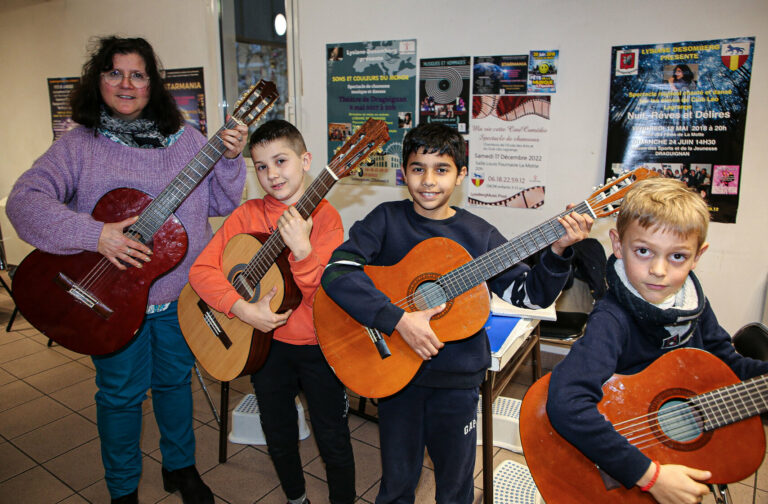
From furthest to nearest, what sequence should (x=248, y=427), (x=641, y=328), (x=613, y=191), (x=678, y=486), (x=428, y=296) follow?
1. (x=248, y=427)
2. (x=428, y=296)
3. (x=613, y=191)
4. (x=641, y=328)
5. (x=678, y=486)

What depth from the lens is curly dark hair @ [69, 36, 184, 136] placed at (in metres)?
1.85

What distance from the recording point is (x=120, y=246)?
179 cm

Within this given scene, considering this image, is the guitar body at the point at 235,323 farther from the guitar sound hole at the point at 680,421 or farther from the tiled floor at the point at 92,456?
the guitar sound hole at the point at 680,421

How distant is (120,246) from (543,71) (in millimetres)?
2416

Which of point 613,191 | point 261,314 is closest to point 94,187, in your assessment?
point 261,314

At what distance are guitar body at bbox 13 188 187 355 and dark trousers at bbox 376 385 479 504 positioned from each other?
39.4 inches

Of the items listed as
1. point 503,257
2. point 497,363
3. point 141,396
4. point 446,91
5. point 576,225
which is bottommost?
point 141,396

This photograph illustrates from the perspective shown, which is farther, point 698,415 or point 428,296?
point 428,296

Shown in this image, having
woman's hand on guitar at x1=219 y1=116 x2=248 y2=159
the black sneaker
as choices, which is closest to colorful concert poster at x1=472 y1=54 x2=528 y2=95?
woman's hand on guitar at x1=219 y1=116 x2=248 y2=159

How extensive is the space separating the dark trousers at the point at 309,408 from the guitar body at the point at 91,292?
524 millimetres

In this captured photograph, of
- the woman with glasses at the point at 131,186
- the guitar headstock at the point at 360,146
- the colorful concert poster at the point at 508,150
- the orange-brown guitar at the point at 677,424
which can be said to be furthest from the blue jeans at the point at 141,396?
the colorful concert poster at the point at 508,150

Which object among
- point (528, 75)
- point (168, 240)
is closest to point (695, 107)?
point (528, 75)

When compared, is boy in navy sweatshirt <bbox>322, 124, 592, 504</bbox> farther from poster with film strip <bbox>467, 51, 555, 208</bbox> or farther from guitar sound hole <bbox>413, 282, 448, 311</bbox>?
poster with film strip <bbox>467, 51, 555, 208</bbox>

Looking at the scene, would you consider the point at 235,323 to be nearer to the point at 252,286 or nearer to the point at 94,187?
the point at 252,286
